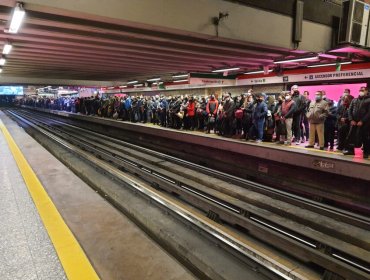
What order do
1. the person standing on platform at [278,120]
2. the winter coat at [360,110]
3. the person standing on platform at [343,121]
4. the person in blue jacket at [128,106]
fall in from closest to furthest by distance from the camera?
the winter coat at [360,110] → the person standing on platform at [343,121] → the person standing on platform at [278,120] → the person in blue jacket at [128,106]

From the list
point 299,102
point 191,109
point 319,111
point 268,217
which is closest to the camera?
point 268,217

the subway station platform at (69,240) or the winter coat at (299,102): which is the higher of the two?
the winter coat at (299,102)

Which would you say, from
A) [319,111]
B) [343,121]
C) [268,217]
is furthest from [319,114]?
[268,217]

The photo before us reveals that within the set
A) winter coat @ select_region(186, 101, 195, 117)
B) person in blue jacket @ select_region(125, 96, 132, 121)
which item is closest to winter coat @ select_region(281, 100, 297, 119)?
winter coat @ select_region(186, 101, 195, 117)

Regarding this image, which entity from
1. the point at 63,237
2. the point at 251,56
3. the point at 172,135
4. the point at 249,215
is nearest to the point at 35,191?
the point at 63,237

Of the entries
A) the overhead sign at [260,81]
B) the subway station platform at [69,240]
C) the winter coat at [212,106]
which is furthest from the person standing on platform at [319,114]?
the overhead sign at [260,81]

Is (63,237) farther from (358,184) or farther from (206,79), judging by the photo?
(206,79)

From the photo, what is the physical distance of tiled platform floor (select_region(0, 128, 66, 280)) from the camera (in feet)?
9.79

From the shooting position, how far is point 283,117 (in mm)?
8883

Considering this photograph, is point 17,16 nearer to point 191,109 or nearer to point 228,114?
point 228,114

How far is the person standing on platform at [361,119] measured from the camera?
675 centimetres

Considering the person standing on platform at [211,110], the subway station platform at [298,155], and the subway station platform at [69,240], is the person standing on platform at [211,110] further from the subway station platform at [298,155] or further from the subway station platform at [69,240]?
the subway station platform at [69,240]

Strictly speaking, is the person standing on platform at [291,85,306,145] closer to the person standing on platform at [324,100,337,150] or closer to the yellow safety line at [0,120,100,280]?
the person standing on platform at [324,100,337,150]

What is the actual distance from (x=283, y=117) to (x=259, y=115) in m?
0.73
